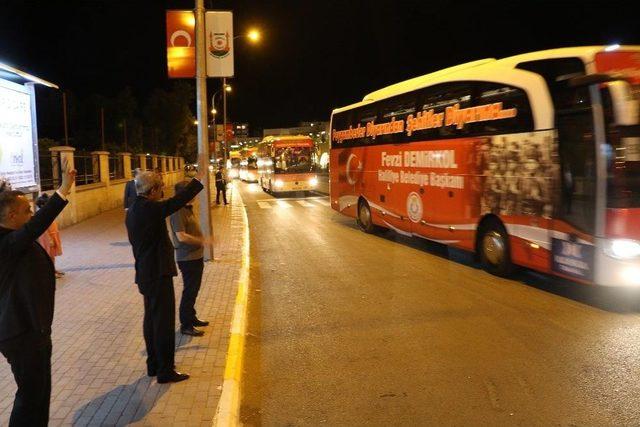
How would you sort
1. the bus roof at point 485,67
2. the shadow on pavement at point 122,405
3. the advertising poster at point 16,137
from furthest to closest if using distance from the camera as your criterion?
the advertising poster at point 16,137 → the bus roof at point 485,67 → the shadow on pavement at point 122,405

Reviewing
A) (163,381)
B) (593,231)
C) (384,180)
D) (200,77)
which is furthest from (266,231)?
(163,381)

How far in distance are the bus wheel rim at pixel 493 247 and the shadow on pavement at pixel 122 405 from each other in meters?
6.69

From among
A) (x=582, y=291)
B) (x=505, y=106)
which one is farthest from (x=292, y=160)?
(x=582, y=291)

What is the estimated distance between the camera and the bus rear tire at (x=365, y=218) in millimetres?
16156

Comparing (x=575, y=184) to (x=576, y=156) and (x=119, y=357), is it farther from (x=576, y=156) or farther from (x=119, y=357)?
(x=119, y=357)

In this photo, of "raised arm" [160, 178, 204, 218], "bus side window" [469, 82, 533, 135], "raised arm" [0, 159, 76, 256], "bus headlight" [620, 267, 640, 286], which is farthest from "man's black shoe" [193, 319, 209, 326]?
"bus side window" [469, 82, 533, 135]

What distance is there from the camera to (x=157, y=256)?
16.0 feet

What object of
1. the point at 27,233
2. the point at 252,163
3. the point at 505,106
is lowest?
the point at 252,163

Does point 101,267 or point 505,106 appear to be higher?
point 505,106

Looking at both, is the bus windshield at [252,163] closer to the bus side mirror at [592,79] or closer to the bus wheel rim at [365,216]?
the bus wheel rim at [365,216]

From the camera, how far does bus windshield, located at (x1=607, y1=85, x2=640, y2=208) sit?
737cm

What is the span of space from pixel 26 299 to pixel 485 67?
9.07 metres

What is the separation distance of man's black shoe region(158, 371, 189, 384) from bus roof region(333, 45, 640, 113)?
663 cm

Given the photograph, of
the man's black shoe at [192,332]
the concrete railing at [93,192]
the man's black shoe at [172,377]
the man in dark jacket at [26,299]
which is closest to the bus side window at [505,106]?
the man's black shoe at [192,332]
